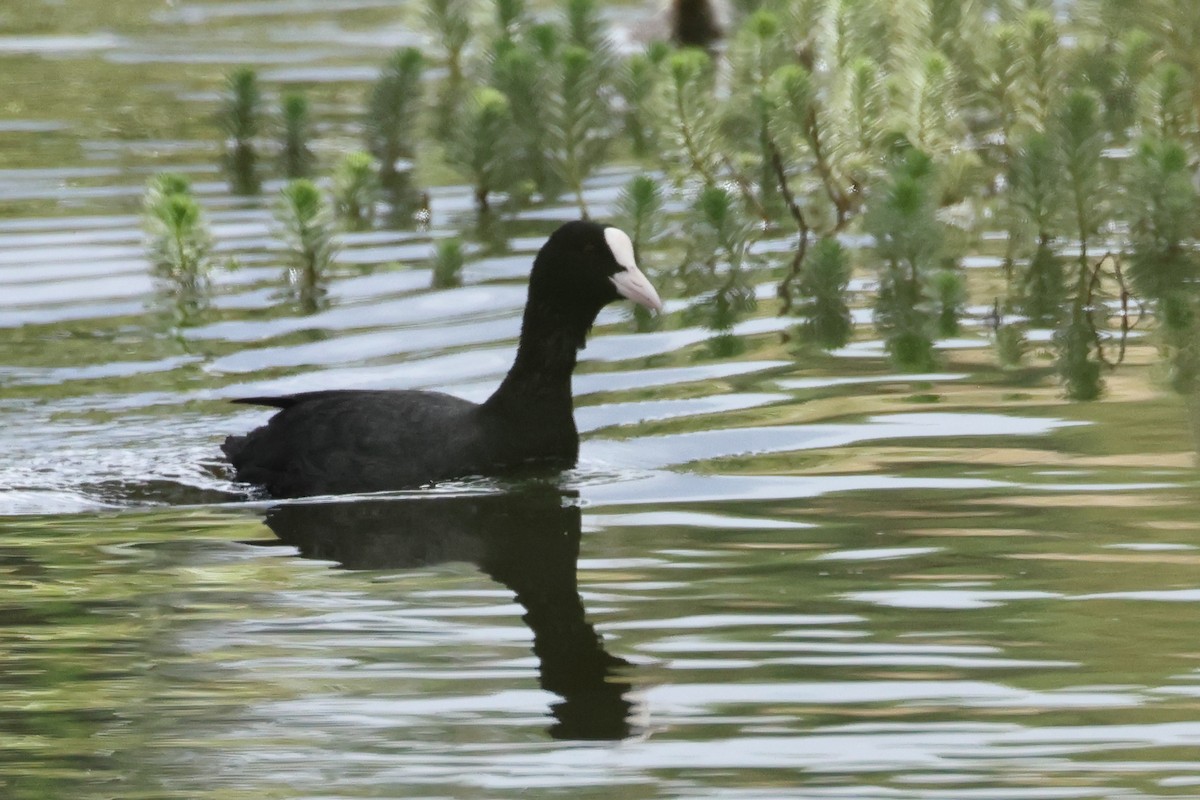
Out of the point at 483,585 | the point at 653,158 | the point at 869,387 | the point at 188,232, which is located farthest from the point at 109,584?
the point at 653,158

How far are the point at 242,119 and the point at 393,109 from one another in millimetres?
1088

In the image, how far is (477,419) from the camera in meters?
7.06

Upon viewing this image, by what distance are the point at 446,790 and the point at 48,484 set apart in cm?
348

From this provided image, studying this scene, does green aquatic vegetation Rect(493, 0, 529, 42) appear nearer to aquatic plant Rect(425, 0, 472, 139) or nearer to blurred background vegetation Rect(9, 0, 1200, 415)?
blurred background vegetation Rect(9, 0, 1200, 415)

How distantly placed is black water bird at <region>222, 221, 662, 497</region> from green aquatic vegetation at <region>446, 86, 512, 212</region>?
4.26 metres

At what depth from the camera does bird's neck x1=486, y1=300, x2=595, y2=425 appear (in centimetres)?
711

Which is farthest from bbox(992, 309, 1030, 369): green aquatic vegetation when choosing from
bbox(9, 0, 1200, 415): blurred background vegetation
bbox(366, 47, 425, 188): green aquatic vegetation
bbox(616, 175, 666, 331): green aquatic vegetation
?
bbox(366, 47, 425, 188): green aquatic vegetation

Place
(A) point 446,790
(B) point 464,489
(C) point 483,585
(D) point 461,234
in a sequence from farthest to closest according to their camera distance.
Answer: (D) point 461,234 → (B) point 464,489 → (C) point 483,585 → (A) point 446,790

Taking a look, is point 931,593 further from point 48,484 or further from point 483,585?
point 48,484

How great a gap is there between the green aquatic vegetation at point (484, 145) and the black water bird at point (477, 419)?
4.26m

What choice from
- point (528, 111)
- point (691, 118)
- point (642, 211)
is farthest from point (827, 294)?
point (528, 111)

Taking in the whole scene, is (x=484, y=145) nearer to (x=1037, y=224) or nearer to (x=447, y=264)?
(x=447, y=264)

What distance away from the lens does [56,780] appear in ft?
13.9

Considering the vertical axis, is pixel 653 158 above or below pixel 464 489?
above
